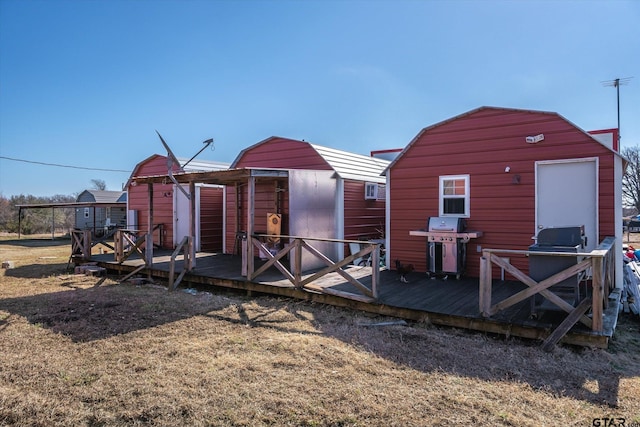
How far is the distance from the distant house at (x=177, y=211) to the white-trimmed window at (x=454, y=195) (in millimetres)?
7378

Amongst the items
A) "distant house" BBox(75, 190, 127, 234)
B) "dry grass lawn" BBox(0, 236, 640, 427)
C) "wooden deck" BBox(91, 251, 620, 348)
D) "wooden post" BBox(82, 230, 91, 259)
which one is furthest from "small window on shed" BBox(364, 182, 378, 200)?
"distant house" BBox(75, 190, 127, 234)

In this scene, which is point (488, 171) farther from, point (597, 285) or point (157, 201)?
point (157, 201)

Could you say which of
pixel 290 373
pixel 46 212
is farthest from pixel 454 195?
pixel 46 212

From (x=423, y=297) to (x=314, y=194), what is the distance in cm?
369

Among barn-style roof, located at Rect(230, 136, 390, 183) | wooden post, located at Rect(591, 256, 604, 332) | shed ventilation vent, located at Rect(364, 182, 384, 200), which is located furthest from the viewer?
shed ventilation vent, located at Rect(364, 182, 384, 200)

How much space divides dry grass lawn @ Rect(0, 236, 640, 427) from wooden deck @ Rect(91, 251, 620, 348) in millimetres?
164

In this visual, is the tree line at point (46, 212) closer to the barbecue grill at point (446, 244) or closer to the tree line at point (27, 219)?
the tree line at point (27, 219)

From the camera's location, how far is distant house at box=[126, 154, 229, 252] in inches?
492

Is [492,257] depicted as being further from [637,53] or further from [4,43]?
[4,43]

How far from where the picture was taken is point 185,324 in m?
Answer: 5.36

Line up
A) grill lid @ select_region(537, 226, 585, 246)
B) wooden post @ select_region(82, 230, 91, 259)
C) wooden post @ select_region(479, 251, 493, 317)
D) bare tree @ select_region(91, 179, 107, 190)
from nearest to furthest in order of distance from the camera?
1. wooden post @ select_region(479, 251, 493, 317)
2. grill lid @ select_region(537, 226, 585, 246)
3. wooden post @ select_region(82, 230, 91, 259)
4. bare tree @ select_region(91, 179, 107, 190)

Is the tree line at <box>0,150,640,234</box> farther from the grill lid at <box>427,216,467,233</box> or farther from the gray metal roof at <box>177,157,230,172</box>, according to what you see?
the grill lid at <box>427,216,467,233</box>

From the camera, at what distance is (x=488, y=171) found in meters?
7.52

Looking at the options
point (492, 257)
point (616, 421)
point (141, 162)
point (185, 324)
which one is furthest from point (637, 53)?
point (141, 162)
